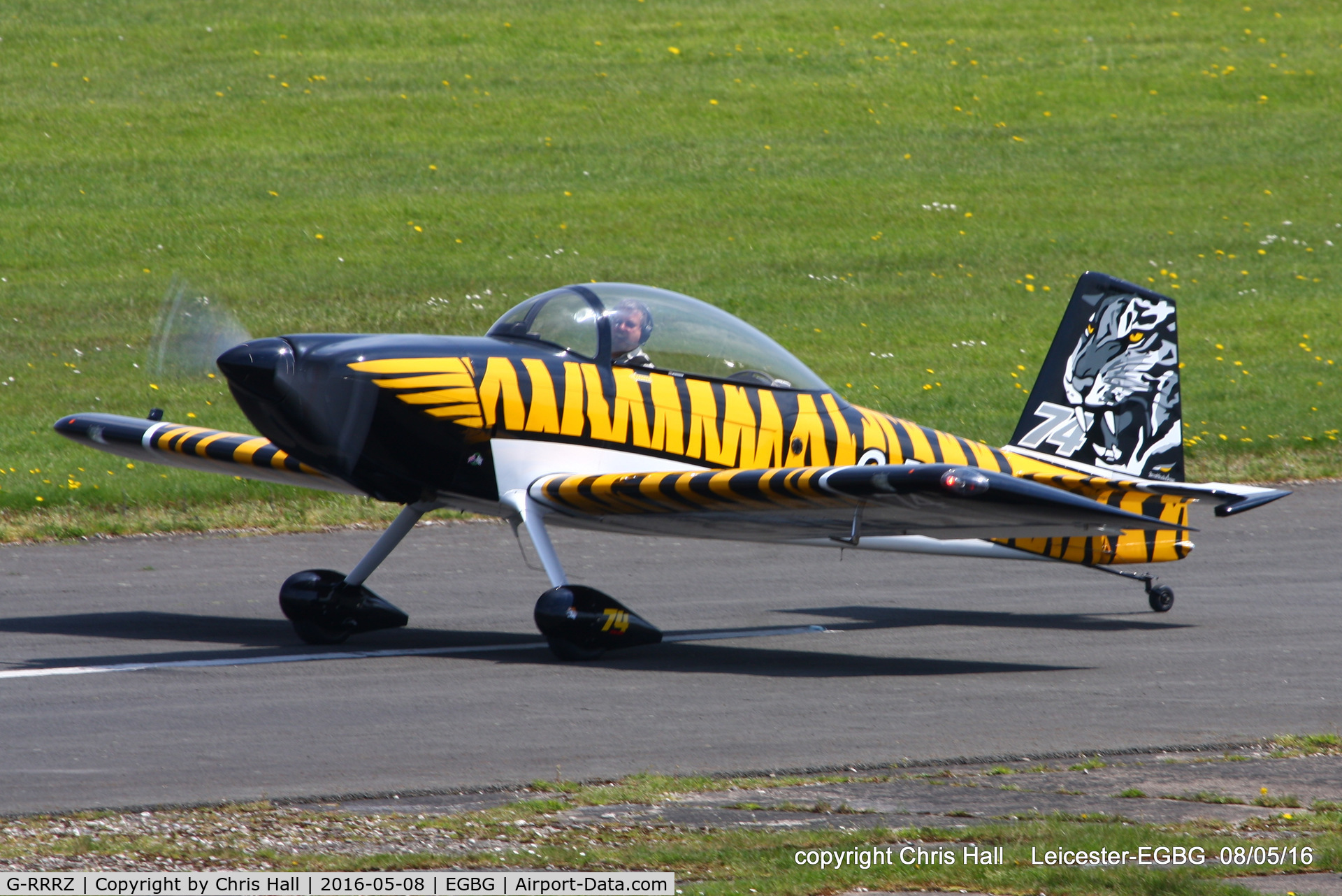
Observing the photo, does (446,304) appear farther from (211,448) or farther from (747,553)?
(211,448)

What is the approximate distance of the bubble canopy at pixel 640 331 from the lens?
10.4 meters

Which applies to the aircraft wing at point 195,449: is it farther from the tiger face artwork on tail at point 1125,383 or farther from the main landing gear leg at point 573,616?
the tiger face artwork on tail at point 1125,383

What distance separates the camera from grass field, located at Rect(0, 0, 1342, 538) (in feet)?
72.6

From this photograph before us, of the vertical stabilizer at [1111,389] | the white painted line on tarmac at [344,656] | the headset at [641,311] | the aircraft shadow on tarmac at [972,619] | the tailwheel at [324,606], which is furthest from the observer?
the vertical stabilizer at [1111,389]

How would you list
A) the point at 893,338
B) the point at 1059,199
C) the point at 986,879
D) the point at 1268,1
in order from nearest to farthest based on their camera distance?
the point at 986,879 → the point at 893,338 → the point at 1059,199 → the point at 1268,1

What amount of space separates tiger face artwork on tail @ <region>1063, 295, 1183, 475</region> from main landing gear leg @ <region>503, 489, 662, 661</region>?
3658 millimetres

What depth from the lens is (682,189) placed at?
32219 millimetres

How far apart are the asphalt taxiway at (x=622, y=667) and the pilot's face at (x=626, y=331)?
1936mm

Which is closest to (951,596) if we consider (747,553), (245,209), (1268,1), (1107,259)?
(747,553)

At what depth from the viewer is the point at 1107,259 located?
29.3 m

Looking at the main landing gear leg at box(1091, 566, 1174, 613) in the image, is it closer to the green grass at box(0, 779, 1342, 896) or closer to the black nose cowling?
the green grass at box(0, 779, 1342, 896)

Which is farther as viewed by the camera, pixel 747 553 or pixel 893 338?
pixel 893 338

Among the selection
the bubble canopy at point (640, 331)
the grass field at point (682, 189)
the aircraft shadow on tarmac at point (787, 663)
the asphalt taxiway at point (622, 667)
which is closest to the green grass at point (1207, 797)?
the asphalt taxiway at point (622, 667)

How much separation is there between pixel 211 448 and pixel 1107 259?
20890 mm
